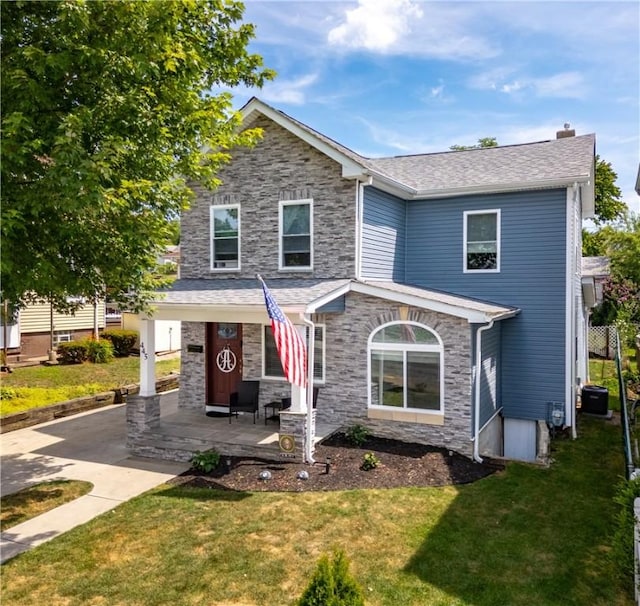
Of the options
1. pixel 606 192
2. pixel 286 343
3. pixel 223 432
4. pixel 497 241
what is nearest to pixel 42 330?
pixel 223 432

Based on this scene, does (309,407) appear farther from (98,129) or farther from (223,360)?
(98,129)

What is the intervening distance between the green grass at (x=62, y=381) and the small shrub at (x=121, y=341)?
34.9 inches

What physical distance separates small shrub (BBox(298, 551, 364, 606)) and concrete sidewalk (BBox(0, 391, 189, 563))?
16.0ft

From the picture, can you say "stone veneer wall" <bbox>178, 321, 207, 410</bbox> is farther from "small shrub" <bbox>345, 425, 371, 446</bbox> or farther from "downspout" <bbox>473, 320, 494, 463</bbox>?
"downspout" <bbox>473, 320, 494, 463</bbox>

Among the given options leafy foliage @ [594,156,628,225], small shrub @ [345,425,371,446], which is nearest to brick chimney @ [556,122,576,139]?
small shrub @ [345,425,371,446]

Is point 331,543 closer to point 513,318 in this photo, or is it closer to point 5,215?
point 5,215

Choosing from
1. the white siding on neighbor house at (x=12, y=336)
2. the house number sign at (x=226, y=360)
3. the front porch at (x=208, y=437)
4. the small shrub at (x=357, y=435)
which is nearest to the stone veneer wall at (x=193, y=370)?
the house number sign at (x=226, y=360)

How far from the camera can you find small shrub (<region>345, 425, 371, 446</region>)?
11.0 m

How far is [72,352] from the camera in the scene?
841 inches

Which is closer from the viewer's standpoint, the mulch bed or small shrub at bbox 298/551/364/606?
small shrub at bbox 298/551/364/606

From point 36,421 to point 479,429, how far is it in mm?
11425

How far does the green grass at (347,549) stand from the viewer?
5852mm

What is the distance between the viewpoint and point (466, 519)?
7.81 metres

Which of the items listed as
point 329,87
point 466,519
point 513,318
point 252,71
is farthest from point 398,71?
point 466,519
